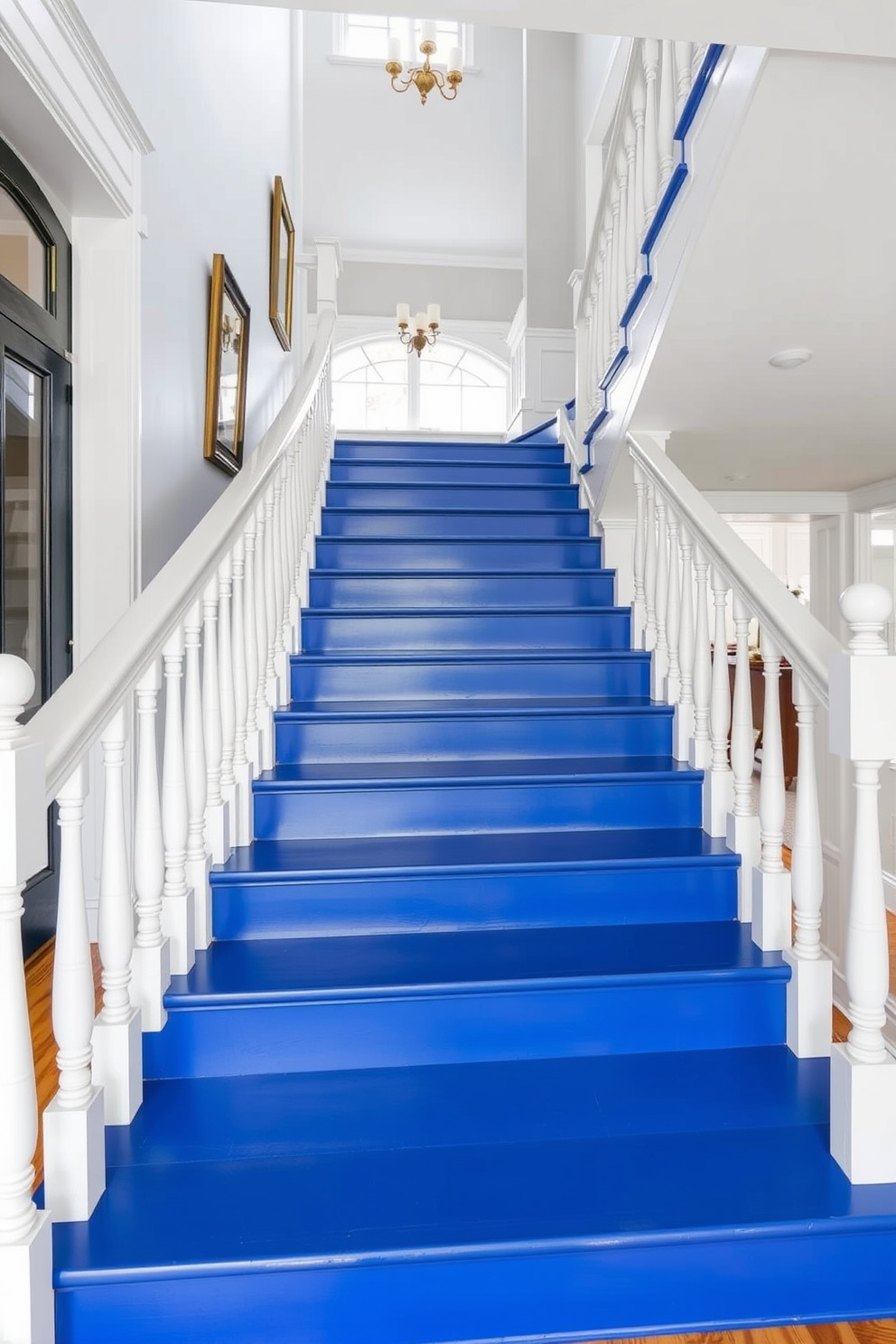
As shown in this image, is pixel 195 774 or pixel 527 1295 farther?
pixel 195 774

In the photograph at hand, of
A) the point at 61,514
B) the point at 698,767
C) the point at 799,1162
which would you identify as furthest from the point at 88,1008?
the point at 698,767

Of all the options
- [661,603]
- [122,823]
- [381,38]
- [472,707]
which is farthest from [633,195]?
[381,38]

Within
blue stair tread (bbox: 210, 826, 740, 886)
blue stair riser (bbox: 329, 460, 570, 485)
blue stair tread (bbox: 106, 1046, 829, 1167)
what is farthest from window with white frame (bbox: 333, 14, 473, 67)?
blue stair tread (bbox: 106, 1046, 829, 1167)

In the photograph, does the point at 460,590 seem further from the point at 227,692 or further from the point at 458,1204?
the point at 458,1204

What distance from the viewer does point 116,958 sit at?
1483 mm

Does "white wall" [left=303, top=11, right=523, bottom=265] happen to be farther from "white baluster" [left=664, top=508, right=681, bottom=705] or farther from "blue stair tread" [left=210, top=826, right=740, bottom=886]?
"blue stair tread" [left=210, top=826, right=740, bottom=886]

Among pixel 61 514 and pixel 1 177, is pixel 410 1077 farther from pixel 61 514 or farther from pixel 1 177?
pixel 1 177

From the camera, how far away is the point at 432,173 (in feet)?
24.9

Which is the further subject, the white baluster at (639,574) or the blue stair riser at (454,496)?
the blue stair riser at (454,496)

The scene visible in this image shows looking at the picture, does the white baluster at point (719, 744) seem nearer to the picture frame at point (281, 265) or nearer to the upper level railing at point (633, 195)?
the upper level railing at point (633, 195)

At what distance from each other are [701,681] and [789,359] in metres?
1.05

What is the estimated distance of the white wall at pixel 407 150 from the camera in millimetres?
7297

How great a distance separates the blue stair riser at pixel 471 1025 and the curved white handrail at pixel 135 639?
654 millimetres

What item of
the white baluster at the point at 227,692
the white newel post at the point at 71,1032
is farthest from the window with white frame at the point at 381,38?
the white newel post at the point at 71,1032
